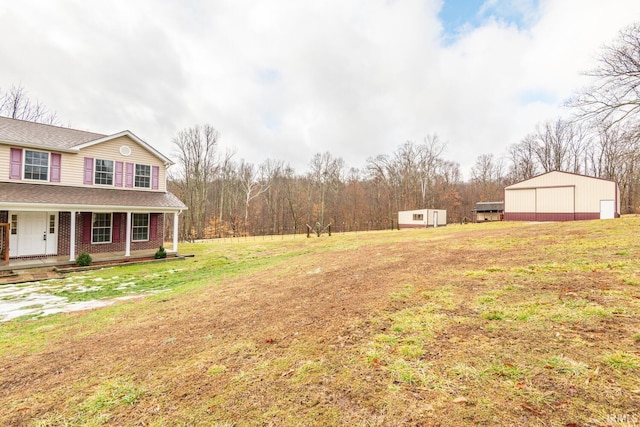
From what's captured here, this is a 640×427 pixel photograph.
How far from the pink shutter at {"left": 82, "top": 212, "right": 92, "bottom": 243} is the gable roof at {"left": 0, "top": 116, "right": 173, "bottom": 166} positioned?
10.7 feet

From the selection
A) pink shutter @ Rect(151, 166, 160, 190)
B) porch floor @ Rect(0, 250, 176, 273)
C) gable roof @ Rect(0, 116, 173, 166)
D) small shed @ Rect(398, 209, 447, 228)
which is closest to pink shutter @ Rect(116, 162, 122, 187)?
gable roof @ Rect(0, 116, 173, 166)

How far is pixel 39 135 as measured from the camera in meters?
13.8

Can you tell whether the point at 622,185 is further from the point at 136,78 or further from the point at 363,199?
the point at 136,78

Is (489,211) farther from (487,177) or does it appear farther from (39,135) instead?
(39,135)

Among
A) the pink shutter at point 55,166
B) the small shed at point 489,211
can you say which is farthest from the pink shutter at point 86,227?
the small shed at point 489,211

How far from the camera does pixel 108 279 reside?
1046cm

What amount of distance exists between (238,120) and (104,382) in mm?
41415

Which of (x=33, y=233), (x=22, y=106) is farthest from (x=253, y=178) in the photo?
Result: (x=33, y=233)

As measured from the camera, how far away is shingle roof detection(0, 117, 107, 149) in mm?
12710

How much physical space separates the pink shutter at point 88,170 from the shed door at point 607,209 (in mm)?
34686

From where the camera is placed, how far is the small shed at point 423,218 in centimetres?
3214

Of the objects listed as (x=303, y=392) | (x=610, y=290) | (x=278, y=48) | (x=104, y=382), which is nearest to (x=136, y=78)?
(x=278, y=48)

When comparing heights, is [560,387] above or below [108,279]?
above

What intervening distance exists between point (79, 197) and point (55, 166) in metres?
2.26
